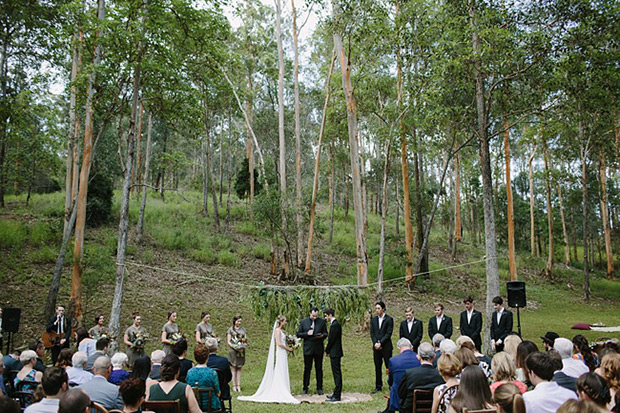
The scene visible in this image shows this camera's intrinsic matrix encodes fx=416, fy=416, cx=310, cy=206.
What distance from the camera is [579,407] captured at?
209cm

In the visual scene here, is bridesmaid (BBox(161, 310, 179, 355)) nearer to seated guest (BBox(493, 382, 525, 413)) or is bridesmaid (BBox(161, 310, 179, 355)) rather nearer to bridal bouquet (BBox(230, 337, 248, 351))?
bridal bouquet (BBox(230, 337, 248, 351))

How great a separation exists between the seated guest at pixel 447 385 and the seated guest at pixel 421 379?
477 millimetres

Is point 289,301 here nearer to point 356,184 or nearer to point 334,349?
point 334,349

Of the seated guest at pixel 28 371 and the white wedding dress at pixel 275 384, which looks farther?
the white wedding dress at pixel 275 384

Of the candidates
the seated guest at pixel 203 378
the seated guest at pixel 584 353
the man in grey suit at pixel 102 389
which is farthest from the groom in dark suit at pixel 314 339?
the man in grey suit at pixel 102 389

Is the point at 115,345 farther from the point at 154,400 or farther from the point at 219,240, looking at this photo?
the point at 219,240

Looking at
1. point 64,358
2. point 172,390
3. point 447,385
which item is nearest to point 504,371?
point 447,385

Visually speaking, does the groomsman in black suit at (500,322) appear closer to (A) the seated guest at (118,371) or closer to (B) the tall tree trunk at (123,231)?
(A) the seated guest at (118,371)

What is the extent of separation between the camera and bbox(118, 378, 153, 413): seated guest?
3021mm

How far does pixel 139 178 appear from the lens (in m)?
28.9

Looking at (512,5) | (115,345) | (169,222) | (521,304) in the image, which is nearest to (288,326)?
(115,345)

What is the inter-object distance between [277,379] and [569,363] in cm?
463

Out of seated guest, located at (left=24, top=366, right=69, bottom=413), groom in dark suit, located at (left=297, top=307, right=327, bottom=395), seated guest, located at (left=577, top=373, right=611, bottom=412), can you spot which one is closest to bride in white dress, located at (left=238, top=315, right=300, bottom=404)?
groom in dark suit, located at (left=297, top=307, right=327, bottom=395)

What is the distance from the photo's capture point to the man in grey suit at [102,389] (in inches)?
137
